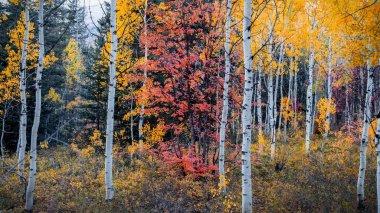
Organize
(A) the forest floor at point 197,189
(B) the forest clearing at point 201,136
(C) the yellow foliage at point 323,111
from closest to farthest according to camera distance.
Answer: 1. (B) the forest clearing at point 201,136
2. (A) the forest floor at point 197,189
3. (C) the yellow foliage at point 323,111

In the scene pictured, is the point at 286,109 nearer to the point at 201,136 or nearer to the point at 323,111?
the point at 323,111

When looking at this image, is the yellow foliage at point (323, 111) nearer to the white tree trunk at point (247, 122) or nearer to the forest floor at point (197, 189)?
the forest floor at point (197, 189)

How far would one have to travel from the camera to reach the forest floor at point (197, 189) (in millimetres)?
7863

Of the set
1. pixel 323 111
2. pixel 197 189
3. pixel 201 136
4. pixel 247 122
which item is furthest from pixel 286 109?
pixel 247 122

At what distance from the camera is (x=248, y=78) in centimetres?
573

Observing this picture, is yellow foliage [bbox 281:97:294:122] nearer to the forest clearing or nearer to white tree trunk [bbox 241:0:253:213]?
the forest clearing

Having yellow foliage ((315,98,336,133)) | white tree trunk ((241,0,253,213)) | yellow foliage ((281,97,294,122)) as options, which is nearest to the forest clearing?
white tree trunk ((241,0,253,213))

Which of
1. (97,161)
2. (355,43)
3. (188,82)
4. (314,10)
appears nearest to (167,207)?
(188,82)

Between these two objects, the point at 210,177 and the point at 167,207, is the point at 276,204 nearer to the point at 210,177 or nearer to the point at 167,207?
the point at 210,177

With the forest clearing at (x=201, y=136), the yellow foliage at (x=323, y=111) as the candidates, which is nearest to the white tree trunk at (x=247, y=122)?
the forest clearing at (x=201, y=136)

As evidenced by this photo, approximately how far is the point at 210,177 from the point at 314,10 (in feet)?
32.6

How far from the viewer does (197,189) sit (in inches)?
364

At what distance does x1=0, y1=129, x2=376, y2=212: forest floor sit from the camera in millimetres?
7863

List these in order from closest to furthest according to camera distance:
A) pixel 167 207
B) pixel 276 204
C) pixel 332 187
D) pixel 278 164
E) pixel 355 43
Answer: pixel 355 43 → pixel 167 207 → pixel 276 204 → pixel 332 187 → pixel 278 164
